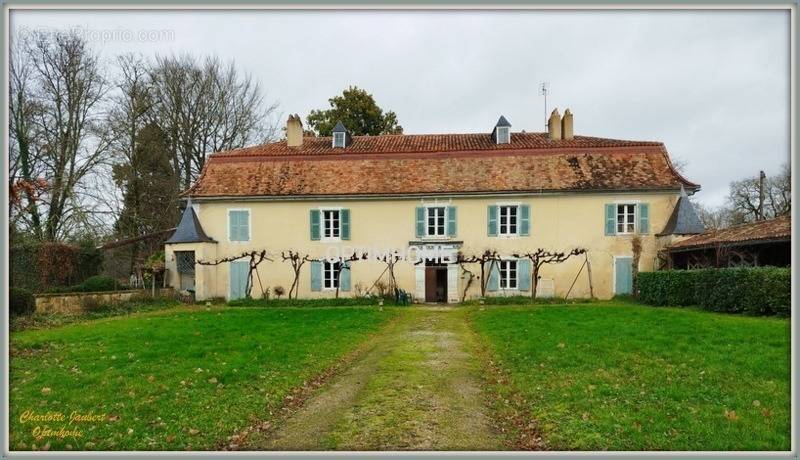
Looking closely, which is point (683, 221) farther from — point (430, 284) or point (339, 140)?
point (339, 140)

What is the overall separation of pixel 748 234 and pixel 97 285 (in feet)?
73.0

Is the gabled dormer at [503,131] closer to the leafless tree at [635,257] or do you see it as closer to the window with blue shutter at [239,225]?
the leafless tree at [635,257]

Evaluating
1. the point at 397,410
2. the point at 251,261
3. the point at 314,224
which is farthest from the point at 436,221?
the point at 397,410

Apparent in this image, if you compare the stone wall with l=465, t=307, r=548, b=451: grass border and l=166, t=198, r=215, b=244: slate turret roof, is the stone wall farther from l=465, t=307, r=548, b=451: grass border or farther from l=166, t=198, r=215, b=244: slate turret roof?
l=465, t=307, r=548, b=451: grass border

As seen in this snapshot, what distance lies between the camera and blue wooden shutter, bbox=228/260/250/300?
21.6 metres

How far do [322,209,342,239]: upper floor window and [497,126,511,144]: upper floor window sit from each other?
817cm

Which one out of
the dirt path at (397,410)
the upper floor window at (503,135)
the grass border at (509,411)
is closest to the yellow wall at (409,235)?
the upper floor window at (503,135)

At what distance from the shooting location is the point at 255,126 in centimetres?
3266

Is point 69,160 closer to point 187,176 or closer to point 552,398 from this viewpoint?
point 187,176

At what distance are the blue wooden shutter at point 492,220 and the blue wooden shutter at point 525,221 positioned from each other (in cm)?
101

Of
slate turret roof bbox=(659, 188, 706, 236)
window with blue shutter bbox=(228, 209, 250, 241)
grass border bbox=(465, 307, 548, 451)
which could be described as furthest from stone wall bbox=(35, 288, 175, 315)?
slate turret roof bbox=(659, 188, 706, 236)

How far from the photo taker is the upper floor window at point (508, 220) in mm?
21141

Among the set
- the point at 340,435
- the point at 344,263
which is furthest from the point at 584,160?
the point at 340,435

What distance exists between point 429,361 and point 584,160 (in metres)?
15.8
